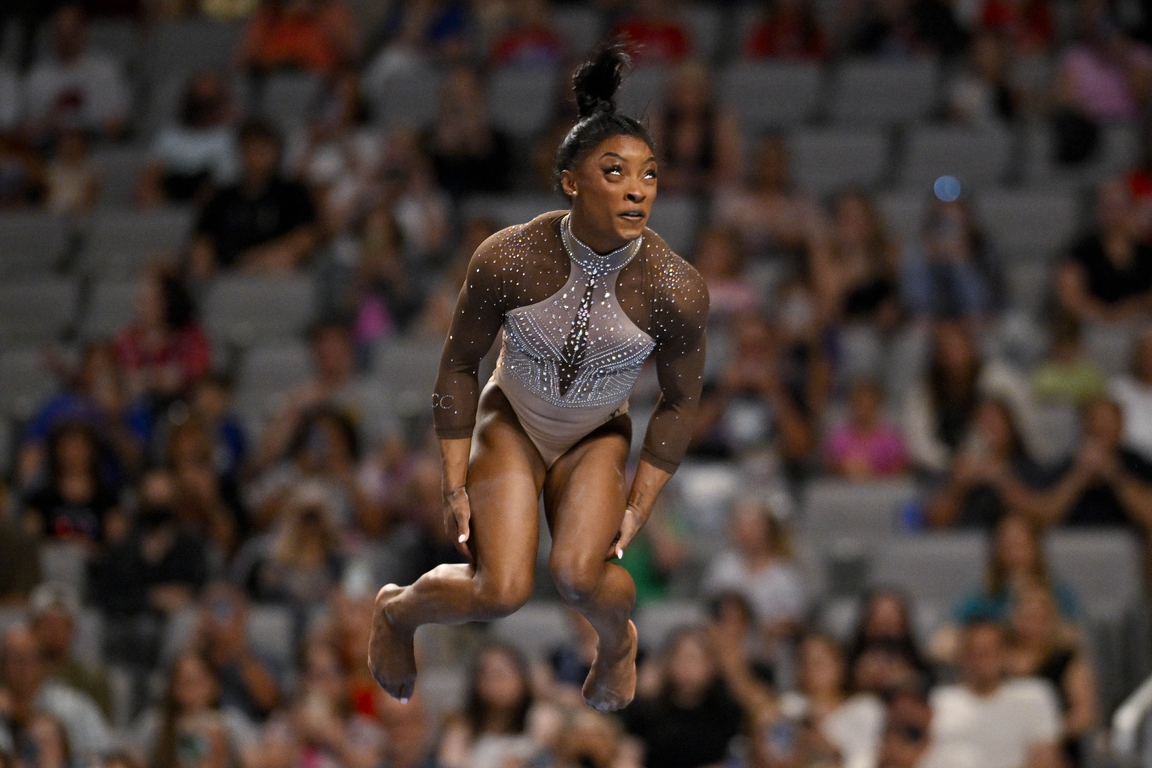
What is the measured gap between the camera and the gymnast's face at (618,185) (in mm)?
3461

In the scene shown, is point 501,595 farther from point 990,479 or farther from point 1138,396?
point 1138,396

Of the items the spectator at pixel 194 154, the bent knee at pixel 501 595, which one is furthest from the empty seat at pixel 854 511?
the spectator at pixel 194 154

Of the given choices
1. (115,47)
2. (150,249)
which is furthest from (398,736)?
(115,47)

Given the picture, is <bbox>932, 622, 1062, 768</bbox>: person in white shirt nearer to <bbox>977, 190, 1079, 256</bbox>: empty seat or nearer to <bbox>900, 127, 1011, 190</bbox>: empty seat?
<bbox>977, 190, 1079, 256</bbox>: empty seat

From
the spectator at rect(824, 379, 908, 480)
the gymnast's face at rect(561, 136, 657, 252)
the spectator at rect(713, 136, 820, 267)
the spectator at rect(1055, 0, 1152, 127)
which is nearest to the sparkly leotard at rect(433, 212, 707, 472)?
the gymnast's face at rect(561, 136, 657, 252)

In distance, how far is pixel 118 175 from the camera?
927cm

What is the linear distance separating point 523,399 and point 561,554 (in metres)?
0.45

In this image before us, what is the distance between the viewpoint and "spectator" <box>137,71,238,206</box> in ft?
29.6

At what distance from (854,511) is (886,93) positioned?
282 cm

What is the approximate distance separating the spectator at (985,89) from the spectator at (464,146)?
2.44 meters

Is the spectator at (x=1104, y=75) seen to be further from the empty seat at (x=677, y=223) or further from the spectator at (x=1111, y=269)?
the empty seat at (x=677, y=223)

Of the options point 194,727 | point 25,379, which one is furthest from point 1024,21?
point 194,727

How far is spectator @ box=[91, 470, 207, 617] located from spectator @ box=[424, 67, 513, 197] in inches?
101

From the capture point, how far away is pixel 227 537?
7180 mm
